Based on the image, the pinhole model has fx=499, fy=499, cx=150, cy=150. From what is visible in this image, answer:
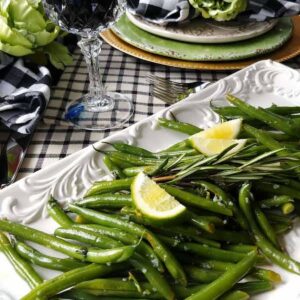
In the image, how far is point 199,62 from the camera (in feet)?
5.70

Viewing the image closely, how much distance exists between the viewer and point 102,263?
873 millimetres

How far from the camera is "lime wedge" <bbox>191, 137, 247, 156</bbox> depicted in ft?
3.59

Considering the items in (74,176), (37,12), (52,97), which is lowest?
(52,97)

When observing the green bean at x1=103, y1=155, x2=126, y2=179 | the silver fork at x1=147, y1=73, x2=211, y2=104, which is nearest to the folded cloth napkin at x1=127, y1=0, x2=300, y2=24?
the silver fork at x1=147, y1=73, x2=211, y2=104

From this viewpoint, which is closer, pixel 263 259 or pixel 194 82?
pixel 263 259

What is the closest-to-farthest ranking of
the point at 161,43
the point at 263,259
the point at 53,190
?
the point at 263,259 < the point at 53,190 < the point at 161,43

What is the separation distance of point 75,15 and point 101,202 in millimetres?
629

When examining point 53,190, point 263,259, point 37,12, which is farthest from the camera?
point 37,12

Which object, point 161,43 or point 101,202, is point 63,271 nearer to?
point 101,202

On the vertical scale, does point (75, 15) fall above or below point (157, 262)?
above

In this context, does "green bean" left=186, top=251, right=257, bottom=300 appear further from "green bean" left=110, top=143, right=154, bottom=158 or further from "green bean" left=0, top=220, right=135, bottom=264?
"green bean" left=110, top=143, right=154, bottom=158

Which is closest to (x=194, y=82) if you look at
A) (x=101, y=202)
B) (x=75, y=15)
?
(x=75, y=15)

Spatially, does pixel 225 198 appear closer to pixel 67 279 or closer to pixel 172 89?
pixel 67 279

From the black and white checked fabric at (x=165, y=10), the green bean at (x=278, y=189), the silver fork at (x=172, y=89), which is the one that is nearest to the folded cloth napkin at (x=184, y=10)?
the black and white checked fabric at (x=165, y=10)
